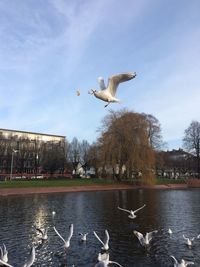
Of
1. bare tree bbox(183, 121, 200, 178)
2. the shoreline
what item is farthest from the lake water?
bare tree bbox(183, 121, 200, 178)

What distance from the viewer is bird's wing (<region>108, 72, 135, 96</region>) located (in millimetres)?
10906

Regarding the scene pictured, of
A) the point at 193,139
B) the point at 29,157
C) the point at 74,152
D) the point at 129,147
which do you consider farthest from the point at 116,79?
the point at 74,152

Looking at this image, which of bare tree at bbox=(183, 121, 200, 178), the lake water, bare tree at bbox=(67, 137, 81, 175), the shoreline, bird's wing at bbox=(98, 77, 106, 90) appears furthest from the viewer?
bare tree at bbox=(67, 137, 81, 175)

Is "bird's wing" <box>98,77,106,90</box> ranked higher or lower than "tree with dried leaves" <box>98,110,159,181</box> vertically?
lower

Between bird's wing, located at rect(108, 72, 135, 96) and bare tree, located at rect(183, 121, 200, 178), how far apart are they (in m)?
77.9

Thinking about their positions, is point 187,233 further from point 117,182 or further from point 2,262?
point 117,182

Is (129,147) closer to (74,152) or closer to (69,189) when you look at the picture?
(69,189)

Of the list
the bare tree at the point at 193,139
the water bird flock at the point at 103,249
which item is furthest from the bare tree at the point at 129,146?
the water bird flock at the point at 103,249

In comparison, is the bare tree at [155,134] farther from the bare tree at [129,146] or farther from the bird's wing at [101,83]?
the bird's wing at [101,83]

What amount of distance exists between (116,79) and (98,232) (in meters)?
12.9

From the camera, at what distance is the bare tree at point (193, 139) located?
285 ft

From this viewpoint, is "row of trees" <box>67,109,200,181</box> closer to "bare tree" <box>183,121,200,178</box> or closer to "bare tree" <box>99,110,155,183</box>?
"bare tree" <box>99,110,155,183</box>

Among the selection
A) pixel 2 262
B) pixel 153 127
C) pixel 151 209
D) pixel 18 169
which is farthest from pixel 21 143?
pixel 2 262

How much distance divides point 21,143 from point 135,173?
1879 inches
